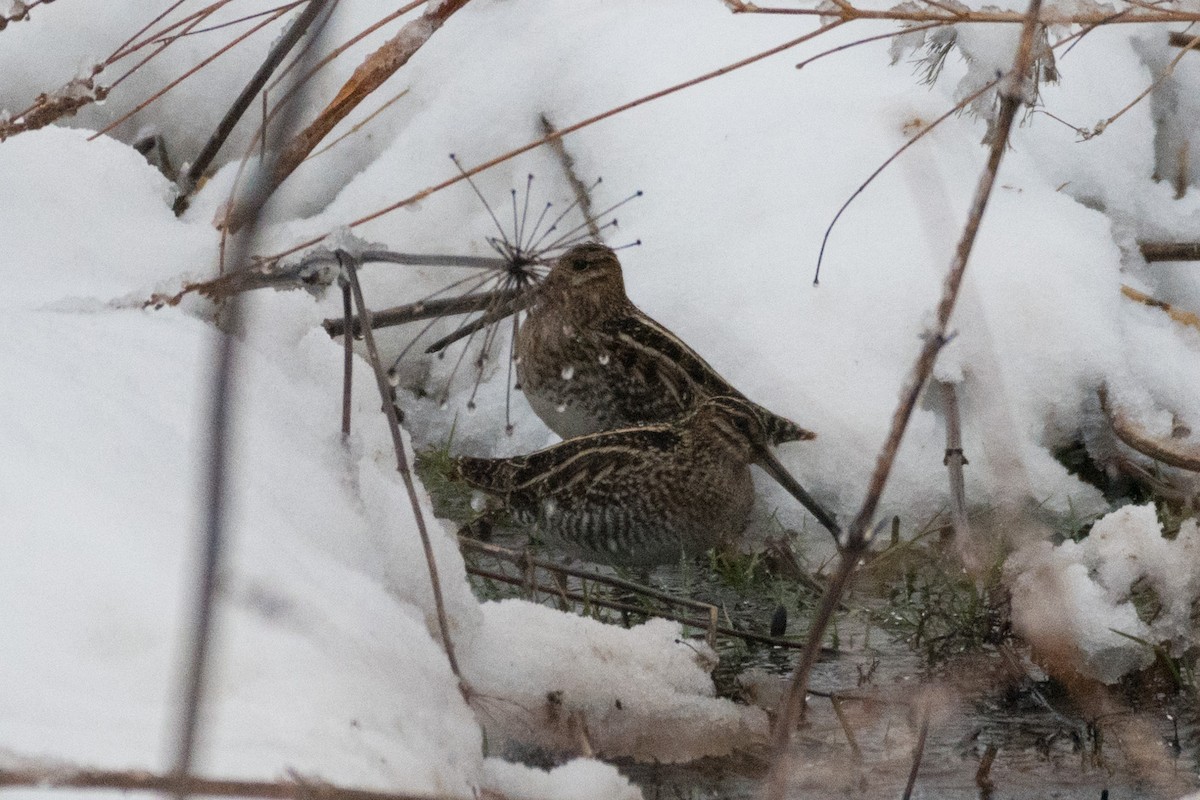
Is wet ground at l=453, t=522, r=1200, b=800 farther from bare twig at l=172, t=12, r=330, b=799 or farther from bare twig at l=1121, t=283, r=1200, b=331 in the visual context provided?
bare twig at l=172, t=12, r=330, b=799

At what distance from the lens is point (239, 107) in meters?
4.23

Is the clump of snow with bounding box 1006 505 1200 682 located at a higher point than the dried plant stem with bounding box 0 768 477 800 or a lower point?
higher

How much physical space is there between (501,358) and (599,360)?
514 mm

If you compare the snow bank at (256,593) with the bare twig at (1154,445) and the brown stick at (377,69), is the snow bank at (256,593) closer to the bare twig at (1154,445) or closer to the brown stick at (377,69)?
the brown stick at (377,69)

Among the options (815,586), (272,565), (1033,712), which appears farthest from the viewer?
(815,586)

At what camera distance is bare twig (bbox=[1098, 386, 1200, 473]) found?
3639 millimetres

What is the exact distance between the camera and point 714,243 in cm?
446

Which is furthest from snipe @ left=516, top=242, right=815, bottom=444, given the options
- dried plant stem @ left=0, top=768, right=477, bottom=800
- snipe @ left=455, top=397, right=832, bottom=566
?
dried plant stem @ left=0, top=768, right=477, bottom=800

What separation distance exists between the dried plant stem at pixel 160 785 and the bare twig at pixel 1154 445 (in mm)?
2990

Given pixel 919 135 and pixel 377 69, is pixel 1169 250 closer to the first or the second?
pixel 919 135

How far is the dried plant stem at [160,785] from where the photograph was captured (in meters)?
0.83

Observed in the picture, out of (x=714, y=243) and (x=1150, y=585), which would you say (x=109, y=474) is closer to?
(x=1150, y=585)

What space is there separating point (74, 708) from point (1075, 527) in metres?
2.98

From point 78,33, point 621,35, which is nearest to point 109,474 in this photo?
point 621,35
